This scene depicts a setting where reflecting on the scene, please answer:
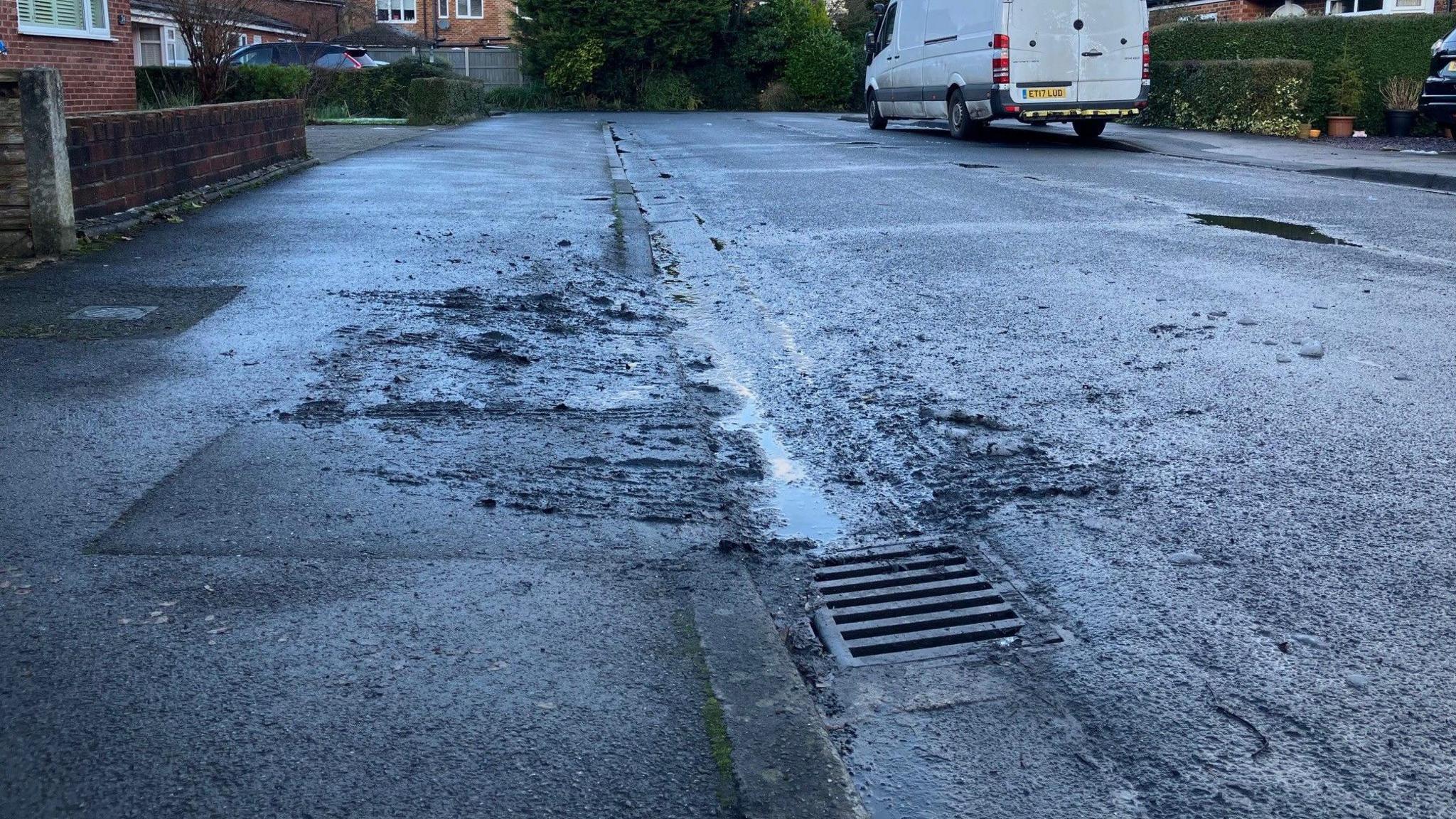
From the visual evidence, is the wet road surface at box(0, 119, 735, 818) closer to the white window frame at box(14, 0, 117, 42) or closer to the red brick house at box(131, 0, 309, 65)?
the white window frame at box(14, 0, 117, 42)

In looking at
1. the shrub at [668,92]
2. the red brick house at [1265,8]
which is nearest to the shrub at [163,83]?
the red brick house at [1265,8]

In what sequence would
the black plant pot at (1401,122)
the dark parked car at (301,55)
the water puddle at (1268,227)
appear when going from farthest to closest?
the dark parked car at (301,55)
the black plant pot at (1401,122)
the water puddle at (1268,227)

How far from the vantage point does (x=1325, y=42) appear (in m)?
24.3

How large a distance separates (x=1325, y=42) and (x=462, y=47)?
39.3m

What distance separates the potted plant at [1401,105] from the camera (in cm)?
2264

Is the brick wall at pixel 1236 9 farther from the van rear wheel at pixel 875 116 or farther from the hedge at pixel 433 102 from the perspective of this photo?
the hedge at pixel 433 102

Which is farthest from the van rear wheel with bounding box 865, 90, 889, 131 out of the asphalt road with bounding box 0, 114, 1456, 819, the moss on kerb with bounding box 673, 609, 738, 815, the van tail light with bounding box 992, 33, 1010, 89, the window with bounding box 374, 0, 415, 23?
the window with bounding box 374, 0, 415, 23

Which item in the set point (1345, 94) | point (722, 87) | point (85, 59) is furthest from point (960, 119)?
point (722, 87)

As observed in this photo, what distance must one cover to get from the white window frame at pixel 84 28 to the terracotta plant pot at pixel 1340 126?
19532mm

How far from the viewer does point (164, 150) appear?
10883 millimetres

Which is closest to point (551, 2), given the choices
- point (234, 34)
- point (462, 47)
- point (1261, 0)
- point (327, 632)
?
point (462, 47)

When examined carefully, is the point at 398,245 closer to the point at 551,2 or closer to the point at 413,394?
the point at 413,394

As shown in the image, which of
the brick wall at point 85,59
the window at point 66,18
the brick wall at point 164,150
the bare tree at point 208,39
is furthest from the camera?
the bare tree at point 208,39

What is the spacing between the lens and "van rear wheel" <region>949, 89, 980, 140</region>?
2231 centimetres
